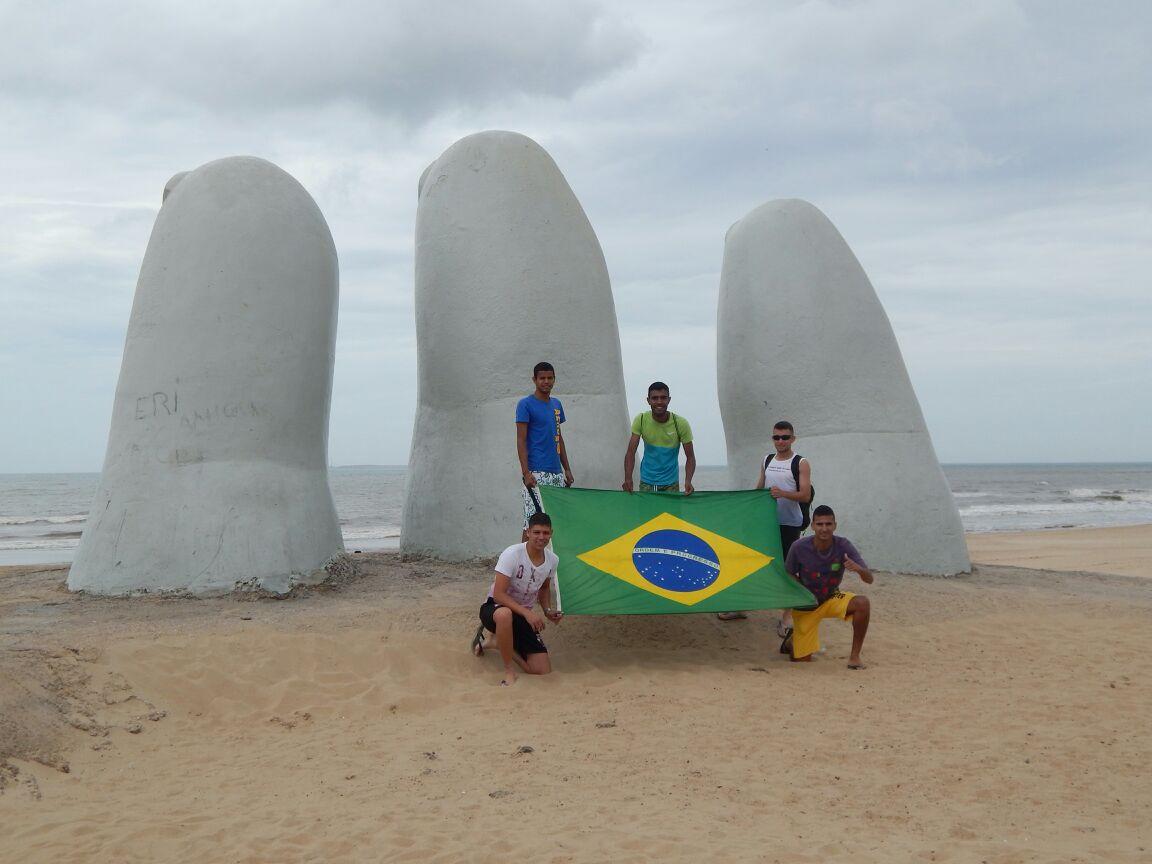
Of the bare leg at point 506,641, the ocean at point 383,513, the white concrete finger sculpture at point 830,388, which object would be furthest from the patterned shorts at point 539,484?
the ocean at point 383,513

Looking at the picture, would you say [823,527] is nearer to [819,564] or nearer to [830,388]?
[819,564]

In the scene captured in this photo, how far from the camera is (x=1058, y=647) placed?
6086 millimetres

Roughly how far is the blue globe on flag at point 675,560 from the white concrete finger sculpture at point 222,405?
256cm

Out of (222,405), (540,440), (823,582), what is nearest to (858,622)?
(823,582)

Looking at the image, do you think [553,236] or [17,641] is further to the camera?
[553,236]

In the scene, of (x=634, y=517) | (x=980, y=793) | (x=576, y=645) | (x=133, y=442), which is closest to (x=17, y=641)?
(x=133, y=442)

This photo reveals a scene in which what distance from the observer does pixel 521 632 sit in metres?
5.39

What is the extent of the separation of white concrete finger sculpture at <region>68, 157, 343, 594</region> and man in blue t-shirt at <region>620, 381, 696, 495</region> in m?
2.45

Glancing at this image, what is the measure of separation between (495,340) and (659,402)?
2159 mm

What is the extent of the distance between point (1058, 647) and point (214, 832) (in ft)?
16.7

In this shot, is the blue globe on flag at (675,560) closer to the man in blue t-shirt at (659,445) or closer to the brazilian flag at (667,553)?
the brazilian flag at (667,553)

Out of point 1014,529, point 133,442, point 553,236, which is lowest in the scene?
point 1014,529

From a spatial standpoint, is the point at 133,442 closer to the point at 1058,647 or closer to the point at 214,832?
the point at 214,832

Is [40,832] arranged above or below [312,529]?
below
